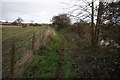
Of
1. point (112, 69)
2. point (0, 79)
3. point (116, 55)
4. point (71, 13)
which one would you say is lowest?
point (0, 79)

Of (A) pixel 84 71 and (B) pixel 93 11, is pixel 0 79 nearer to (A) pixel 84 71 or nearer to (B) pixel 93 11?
(A) pixel 84 71

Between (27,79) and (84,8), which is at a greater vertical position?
(84,8)

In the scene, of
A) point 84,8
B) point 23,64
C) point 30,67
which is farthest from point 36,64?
point 84,8

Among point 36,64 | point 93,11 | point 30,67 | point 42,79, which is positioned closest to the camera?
point 42,79

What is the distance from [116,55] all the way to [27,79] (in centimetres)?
515

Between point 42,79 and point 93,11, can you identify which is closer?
point 42,79

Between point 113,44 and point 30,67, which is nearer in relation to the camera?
point 113,44

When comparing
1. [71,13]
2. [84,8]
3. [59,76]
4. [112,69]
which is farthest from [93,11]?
[59,76]

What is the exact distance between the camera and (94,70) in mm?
4430

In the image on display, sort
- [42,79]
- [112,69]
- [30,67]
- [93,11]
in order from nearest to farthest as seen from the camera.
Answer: [112,69] → [42,79] → [30,67] → [93,11]

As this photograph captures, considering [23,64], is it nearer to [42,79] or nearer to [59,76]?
[42,79]

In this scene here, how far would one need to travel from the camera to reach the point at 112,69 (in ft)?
13.1

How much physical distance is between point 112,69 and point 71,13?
6.61 meters

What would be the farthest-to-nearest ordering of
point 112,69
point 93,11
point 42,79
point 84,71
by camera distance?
point 93,11 → point 84,71 → point 42,79 → point 112,69
